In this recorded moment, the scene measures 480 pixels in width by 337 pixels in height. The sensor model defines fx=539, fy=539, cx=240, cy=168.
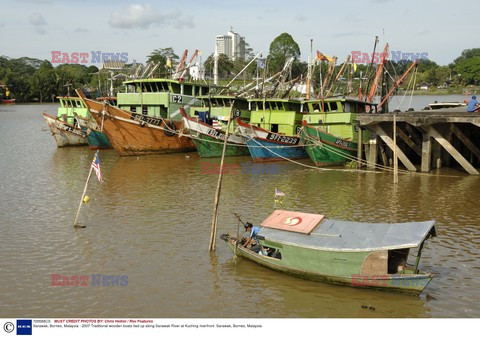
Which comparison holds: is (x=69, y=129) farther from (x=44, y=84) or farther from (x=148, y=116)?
(x=44, y=84)

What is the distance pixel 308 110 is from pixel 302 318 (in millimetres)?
24930

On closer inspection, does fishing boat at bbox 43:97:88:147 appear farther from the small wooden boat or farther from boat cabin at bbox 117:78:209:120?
the small wooden boat

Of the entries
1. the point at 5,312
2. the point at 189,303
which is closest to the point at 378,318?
the point at 189,303

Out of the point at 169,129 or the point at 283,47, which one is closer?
the point at 169,129

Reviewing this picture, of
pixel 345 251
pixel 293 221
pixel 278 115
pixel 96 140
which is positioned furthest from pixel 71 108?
pixel 345 251

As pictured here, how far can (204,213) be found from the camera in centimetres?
2020

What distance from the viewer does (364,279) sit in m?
12.2

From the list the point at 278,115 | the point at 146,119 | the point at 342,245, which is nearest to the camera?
the point at 342,245

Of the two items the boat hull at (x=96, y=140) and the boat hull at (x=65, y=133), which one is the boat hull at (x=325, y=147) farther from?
the boat hull at (x=65, y=133)

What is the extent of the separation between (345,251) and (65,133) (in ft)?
107

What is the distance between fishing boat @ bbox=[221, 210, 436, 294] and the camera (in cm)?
1198

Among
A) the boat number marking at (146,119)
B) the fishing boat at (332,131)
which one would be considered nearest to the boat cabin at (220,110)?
the boat number marking at (146,119)

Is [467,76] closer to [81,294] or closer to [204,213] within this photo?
[204,213]

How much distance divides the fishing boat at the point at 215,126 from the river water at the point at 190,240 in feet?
8.69
